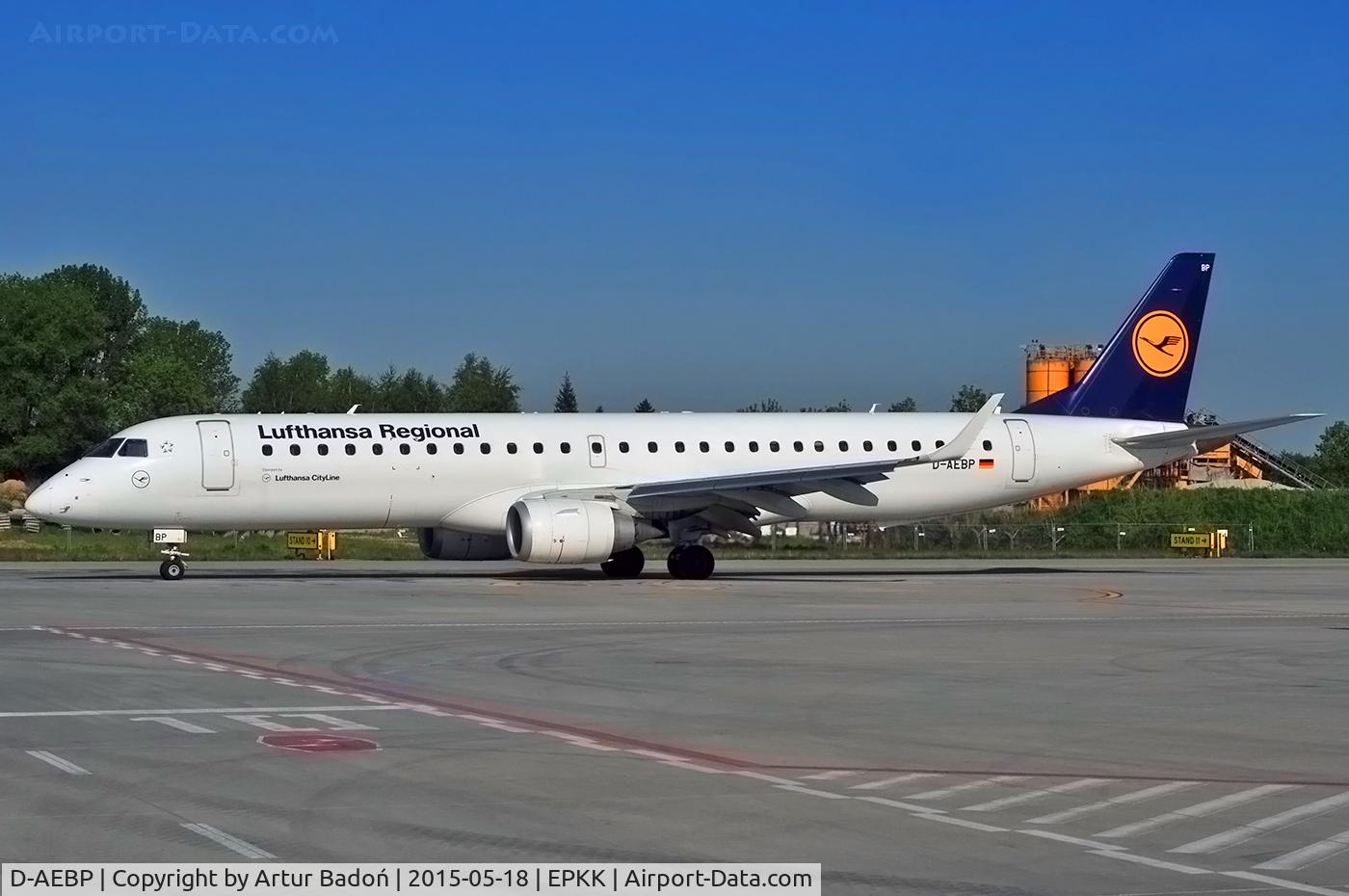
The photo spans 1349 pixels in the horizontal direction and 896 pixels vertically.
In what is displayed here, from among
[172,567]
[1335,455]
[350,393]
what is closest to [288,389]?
[350,393]

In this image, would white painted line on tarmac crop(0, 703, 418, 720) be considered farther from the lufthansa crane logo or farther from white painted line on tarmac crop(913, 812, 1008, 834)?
the lufthansa crane logo

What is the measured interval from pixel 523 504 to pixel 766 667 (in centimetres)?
1680

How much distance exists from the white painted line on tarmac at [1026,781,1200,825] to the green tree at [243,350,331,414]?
13152cm

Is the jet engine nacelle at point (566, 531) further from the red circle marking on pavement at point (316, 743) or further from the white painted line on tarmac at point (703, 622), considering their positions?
the red circle marking on pavement at point (316, 743)

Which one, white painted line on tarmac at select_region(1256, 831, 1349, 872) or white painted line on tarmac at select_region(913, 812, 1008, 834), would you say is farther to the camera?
white painted line on tarmac at select_region(913, 812, 1008, 834)

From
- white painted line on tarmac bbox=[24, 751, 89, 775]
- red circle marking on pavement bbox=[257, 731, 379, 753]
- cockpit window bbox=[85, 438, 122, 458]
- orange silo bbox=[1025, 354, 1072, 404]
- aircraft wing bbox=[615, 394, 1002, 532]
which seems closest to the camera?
white painted line on tarmac bbox=[24, 751, 89, 775]

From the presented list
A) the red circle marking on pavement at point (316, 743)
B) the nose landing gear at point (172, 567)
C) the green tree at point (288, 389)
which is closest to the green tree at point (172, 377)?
the green tree at point (288, 389)

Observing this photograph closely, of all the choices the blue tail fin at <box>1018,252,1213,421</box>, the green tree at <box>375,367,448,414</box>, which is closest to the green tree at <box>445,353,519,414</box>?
the green tree at <box>375,367,448,414</box>

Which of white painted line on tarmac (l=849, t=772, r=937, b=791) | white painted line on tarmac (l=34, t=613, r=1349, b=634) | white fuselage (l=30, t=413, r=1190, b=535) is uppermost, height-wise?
white fuselage (l=30, t=413, r=1190, b=535)

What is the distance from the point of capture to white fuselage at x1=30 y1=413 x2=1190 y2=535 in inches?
1391

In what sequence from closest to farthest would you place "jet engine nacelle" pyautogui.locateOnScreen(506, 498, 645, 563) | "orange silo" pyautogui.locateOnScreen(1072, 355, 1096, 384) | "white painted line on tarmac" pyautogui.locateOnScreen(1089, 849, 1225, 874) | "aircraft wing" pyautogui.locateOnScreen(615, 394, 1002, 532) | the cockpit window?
"white painted line on tarmac" pyautogui.locateOnScreen(1089, 849, 1225, 874), "jet engine nacelle" pyautogui.locateOnScreen(506, 498, 645, 563), the cockpit window, "aircraft wing" pyautogui.locateOnScreen(615, 394, 1002, 532), "orange silo" pyautogui.locateOnScreen(1072, 355, 1096, 384)

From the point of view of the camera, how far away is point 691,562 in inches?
1480

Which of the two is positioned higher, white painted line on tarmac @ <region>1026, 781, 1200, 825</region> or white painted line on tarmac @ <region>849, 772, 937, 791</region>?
white painted line on tarmac @ <region>849, 772, 937, 791</region>

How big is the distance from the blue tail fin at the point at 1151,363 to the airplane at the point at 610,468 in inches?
2.0
